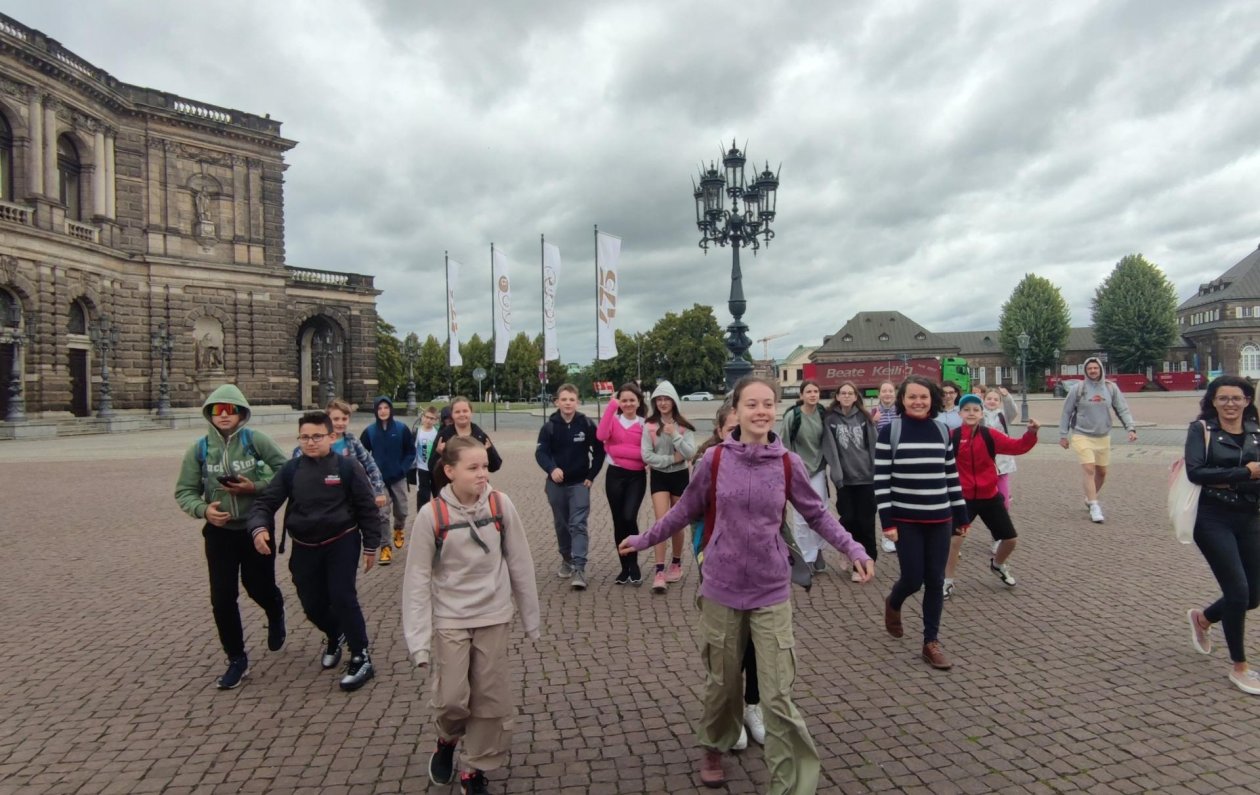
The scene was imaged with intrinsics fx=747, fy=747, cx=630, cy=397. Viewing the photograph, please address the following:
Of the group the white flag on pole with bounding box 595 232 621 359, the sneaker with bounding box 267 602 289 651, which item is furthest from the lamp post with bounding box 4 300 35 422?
the sneaker with bounding box 267 602 289 651

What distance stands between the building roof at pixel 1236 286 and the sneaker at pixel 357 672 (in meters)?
112

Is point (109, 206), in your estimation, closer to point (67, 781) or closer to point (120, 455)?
point (120, 455)

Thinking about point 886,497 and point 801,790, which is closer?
point 801,790

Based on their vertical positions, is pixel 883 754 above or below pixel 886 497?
below

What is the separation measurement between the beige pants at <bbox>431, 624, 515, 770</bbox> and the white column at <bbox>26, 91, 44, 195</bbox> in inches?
1466

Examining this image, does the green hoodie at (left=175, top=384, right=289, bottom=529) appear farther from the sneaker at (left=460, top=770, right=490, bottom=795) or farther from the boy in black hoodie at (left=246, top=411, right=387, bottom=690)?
the sneaker at (left=460, top=770, right=490, bottom=795)

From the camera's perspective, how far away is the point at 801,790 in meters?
2.89

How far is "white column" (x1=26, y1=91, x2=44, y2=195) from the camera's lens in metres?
30.5

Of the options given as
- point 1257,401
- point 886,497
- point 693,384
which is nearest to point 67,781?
point 886,497

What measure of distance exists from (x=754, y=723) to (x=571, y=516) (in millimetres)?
3252

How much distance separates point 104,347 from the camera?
32219mm

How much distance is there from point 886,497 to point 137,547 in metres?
8.39

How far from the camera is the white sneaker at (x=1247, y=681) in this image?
4.03 m

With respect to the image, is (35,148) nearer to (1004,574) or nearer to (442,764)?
(442,764)
